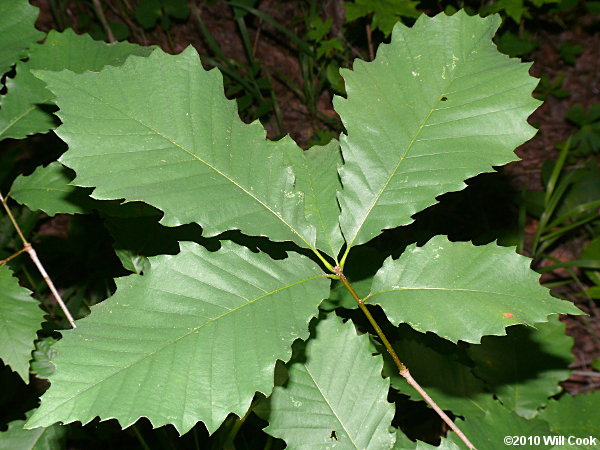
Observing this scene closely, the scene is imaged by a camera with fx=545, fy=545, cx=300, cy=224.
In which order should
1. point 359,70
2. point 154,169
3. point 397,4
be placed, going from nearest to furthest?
point 154,169
point 359,70
point 397,4

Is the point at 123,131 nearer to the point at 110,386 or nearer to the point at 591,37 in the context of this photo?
the point at 110,386

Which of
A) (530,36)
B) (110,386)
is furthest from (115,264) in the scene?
(530,36)

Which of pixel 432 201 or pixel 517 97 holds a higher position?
pixel 517 97

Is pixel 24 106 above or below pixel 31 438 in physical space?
above

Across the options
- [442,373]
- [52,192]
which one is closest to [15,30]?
[52,192]

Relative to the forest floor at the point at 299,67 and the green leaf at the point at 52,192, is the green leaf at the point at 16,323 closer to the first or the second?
the green leaf at the point at 52,192

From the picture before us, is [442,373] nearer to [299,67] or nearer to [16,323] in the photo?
[16,323]

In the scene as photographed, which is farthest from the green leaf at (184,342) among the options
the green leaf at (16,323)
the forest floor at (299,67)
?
the forest floor at (299,67)
